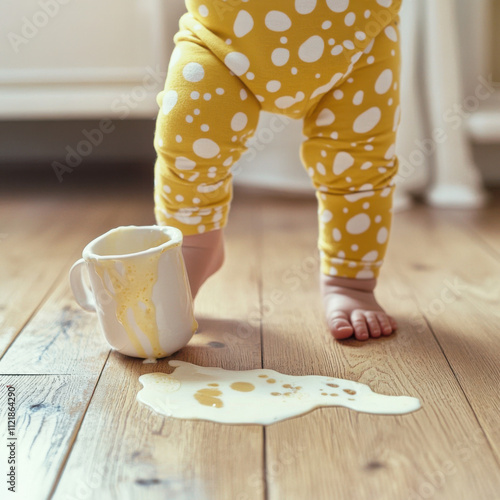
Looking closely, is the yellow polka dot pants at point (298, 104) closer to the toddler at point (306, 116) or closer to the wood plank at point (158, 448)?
the toddler at point (306, 116)

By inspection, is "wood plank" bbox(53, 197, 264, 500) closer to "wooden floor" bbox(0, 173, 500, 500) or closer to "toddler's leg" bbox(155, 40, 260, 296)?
"wooden floor" bbox(0, 173, 500, 500)

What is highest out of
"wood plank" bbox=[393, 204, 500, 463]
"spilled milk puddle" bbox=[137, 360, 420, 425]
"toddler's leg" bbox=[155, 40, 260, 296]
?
"toddler's leg" bbox=[155, 40, 260, 296]

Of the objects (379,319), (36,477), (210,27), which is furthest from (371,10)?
(36,477)

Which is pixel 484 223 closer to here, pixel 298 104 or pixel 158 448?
pixel 298 104

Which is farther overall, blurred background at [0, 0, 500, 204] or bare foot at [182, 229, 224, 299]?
Result: blurred background at [0, 0, 500, 204]

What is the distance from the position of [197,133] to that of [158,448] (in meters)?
0.35

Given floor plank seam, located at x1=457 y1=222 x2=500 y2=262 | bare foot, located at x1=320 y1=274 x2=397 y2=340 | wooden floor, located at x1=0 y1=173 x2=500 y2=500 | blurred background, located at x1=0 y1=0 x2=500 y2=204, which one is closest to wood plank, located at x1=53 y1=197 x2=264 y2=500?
wooden floor, located at x1=0 y1=173 x2=500 y2=500

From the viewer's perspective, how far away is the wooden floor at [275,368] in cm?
49

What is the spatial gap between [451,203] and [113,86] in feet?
2.74

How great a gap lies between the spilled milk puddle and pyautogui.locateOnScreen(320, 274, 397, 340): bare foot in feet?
0.37

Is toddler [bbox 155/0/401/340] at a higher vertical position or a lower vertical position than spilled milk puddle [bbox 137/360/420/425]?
higher

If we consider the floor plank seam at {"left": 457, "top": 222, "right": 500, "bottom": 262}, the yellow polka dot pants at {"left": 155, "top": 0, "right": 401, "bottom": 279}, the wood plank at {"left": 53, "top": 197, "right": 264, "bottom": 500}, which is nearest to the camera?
the wood plank at {"left": 53, "top": 197, "right": 264, "bottom": 500}

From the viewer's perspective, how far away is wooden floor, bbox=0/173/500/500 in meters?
0.49

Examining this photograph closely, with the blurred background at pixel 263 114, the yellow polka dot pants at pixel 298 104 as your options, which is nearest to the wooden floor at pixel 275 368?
the yellow polka dot pants at pixel 298 104
